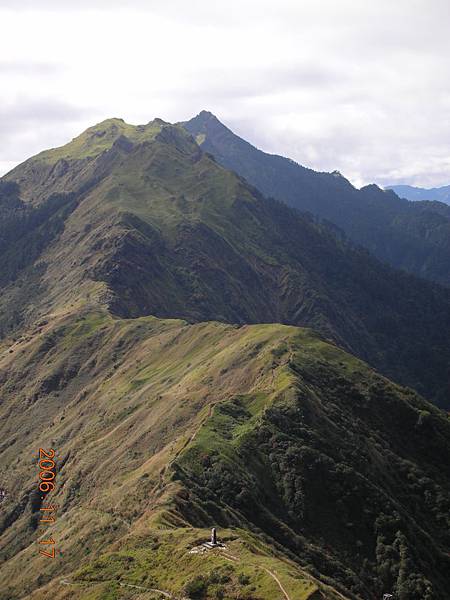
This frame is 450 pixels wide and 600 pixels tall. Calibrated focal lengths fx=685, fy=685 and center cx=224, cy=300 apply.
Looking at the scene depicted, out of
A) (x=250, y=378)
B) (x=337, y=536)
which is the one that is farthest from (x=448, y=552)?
(x=250, y=378)

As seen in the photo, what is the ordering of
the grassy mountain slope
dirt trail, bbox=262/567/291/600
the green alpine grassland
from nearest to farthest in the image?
dirt trail, bbox=262/567/291/600
the green alpine grassland
the grassy mountain slope

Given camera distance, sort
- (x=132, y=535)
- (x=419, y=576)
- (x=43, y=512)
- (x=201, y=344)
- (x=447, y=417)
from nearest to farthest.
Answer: (x=132, y=535)
(x=419, y=576)
(x=43, y=512)
(x=447, y=417)
(x=201, y=344)

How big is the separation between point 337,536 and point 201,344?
7150 centimetres

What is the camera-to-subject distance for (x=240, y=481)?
90.6 metres

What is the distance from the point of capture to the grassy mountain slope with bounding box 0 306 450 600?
7044 centimetres

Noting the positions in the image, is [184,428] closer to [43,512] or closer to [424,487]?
[43,512]

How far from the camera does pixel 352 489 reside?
317 feet
